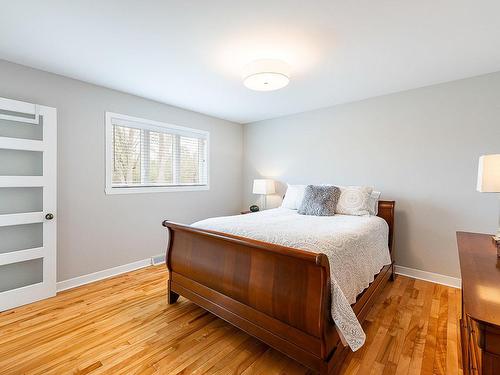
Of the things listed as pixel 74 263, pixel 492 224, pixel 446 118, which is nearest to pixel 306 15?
pixel 446 118

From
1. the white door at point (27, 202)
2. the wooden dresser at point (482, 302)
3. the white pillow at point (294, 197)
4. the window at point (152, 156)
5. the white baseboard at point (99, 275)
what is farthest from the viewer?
the white pillow at point (294, 197)

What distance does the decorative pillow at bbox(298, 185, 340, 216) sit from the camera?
9.50ft

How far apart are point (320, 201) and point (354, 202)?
401 mm

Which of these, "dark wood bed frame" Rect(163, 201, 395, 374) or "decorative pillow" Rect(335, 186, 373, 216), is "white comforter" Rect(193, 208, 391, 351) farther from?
"decorative pillow" Rect(335, 186, 373, 216)

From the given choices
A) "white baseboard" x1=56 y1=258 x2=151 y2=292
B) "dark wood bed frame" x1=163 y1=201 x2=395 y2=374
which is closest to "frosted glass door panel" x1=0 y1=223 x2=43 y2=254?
"white baseboard" x1=56 y1=258 x2=151 y2=292

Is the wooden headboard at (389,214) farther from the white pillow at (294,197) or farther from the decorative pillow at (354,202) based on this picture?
the white pillow at (294,197)

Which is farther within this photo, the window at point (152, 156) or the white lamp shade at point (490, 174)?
the window at point (152, 156)

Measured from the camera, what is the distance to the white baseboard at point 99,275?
8.78ft

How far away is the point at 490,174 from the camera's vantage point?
157cm

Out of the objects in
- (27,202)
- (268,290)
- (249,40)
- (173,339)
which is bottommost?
(173,339)

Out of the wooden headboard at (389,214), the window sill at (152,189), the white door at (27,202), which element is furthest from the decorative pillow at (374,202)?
the white door at (27,202)

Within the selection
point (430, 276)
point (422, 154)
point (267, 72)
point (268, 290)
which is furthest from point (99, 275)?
point (422, 154)

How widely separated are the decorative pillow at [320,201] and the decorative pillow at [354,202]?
79mm

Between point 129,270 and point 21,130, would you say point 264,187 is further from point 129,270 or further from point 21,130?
point 21,130
